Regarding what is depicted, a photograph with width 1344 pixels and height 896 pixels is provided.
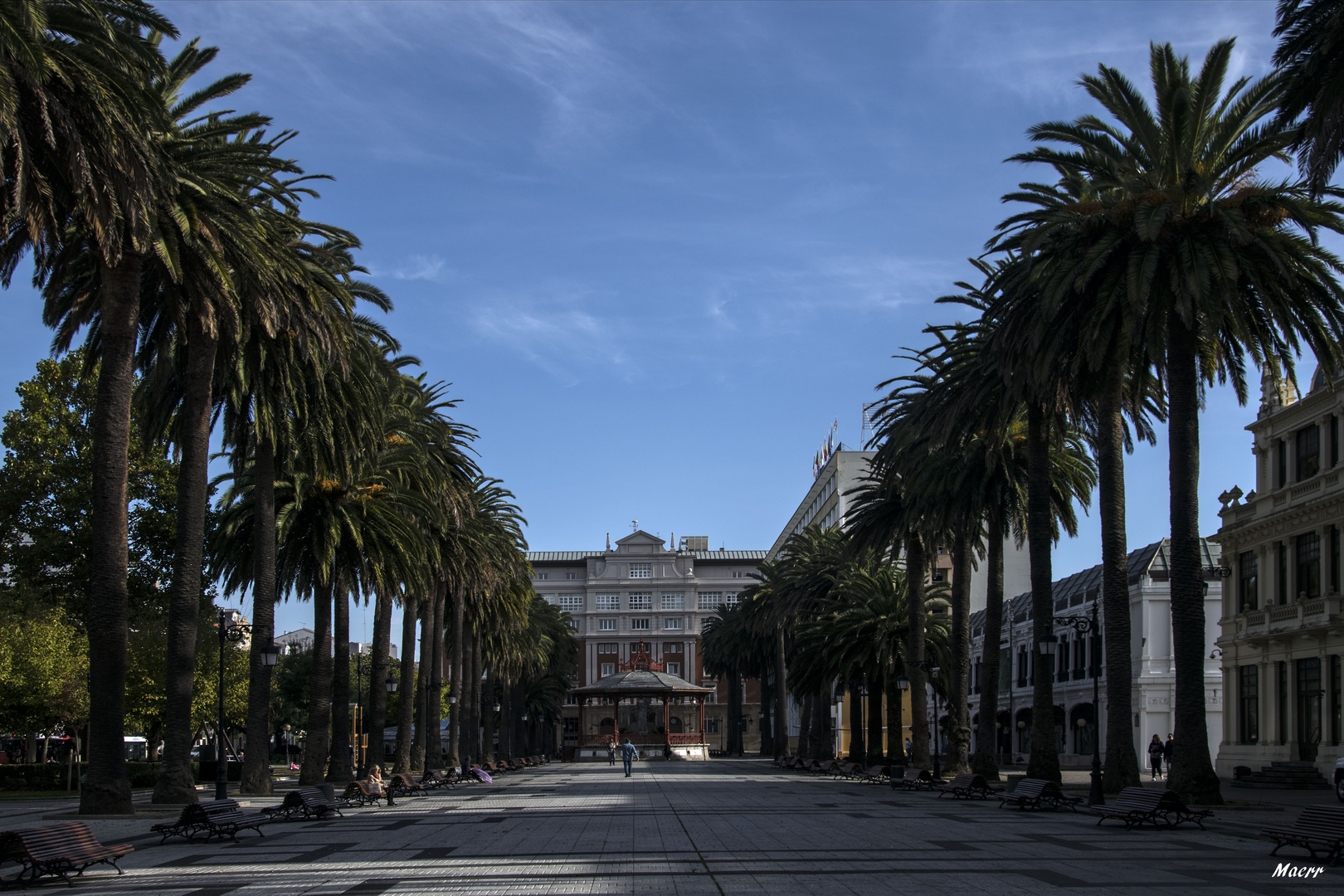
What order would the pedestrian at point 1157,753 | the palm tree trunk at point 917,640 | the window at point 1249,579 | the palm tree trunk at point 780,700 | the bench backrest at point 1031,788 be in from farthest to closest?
the palm tree trunk at point 780,700 < the palm tree trunk at point 917,640 < the pedestrian at point 1157,753 < the window at point 1249,579 < the bench backrest at point 1031,788

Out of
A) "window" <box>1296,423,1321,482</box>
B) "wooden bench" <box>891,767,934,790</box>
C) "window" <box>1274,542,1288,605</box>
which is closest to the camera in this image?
"wooden bench" <box>891,767,934,790</box>

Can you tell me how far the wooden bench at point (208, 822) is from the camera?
22.9m

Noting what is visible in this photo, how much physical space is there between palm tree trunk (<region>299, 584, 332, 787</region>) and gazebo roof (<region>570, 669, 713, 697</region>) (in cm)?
4857

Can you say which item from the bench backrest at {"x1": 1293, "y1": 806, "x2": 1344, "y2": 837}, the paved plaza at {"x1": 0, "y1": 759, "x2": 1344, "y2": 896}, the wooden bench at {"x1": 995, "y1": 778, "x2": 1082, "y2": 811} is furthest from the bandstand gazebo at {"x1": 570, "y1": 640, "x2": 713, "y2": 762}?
the bench backrest at {"x1": 1293, "y1": 806, "x2": 1344, "y2": 837}

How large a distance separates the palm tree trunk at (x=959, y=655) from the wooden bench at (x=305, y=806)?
23063 millimetres

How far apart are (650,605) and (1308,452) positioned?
117922mm

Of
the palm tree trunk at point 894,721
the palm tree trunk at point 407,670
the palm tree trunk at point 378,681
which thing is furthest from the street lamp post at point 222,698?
the palm tree trunk at point 894,721

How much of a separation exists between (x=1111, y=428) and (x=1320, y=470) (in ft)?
50.2

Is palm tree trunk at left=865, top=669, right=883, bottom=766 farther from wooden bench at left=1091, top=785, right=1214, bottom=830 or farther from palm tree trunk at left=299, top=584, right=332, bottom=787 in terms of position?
wooden bench at left=1091, top=785, right=1214, bottom=830

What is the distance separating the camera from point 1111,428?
31.8 m

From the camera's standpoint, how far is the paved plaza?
15742 mm

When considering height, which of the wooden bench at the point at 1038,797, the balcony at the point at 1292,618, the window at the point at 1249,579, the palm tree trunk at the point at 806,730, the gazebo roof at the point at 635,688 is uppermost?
the window at the point at 1249,579

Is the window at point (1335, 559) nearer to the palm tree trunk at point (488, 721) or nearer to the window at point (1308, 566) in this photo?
the window at point (1308, 566)

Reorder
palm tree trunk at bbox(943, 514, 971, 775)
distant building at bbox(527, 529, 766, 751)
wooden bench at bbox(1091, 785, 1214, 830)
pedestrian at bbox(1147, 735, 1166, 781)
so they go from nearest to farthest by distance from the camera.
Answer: wooden bench at bbox(1091, 785, 1214, 830), palm tree trunk at bbox(943, 514, 971, 775), pedestrian at bbox(1147, 735, 1166, 781), distant building at bbox(527, 529, 766, 751)
